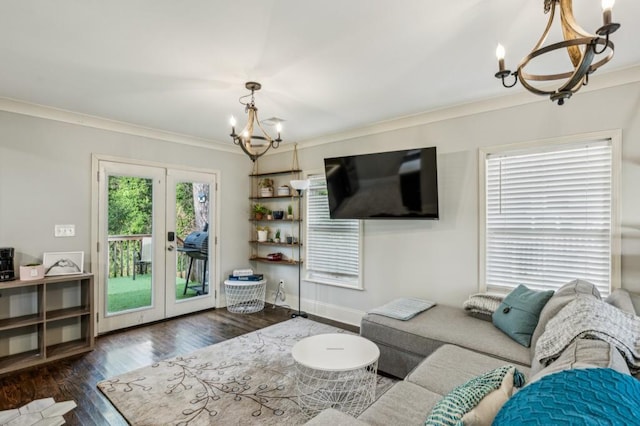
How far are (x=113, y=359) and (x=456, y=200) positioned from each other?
3898 millimetres

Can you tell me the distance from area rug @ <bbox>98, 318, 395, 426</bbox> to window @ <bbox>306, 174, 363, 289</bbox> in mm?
1322

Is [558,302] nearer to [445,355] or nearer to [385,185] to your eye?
[445,355]

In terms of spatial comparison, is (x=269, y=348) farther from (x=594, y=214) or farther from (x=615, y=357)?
(x=594, y=214)

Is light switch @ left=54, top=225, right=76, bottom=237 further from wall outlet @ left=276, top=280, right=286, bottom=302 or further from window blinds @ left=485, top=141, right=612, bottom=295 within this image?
window blinds @ left=485, top=141, right=612, bottom=295

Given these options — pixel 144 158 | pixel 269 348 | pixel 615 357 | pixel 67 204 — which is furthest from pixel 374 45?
pixel 67 204

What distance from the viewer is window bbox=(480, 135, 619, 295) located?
Result: 106 inches

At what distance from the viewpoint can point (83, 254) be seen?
370 centimetres

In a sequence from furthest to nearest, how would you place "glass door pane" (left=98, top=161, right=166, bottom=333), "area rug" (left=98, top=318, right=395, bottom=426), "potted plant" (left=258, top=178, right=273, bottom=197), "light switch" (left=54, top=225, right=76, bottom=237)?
"potted plant" (left=258, top=178, right=273, bottom=197) < "glass door pane" (left=98, top=161, right=166, bottom=333) < "light switch" (left=54, top=225, right=76, bottom=237) < "area rug" (left=98, top=318, right=395, bottom=426)

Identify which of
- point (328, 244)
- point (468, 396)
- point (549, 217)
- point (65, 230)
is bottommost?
point (468, 396)

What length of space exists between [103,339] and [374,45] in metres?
4.23

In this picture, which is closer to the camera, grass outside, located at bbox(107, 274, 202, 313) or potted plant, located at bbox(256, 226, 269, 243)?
grass outside, located at bbox(107, 274, 202, 313)

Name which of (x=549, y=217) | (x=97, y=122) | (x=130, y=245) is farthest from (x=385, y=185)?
(x=97, y=122)

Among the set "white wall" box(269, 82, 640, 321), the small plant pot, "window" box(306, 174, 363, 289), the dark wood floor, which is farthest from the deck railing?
"white wall" box(269, 82, 640, 321)

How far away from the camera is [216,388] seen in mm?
2695
